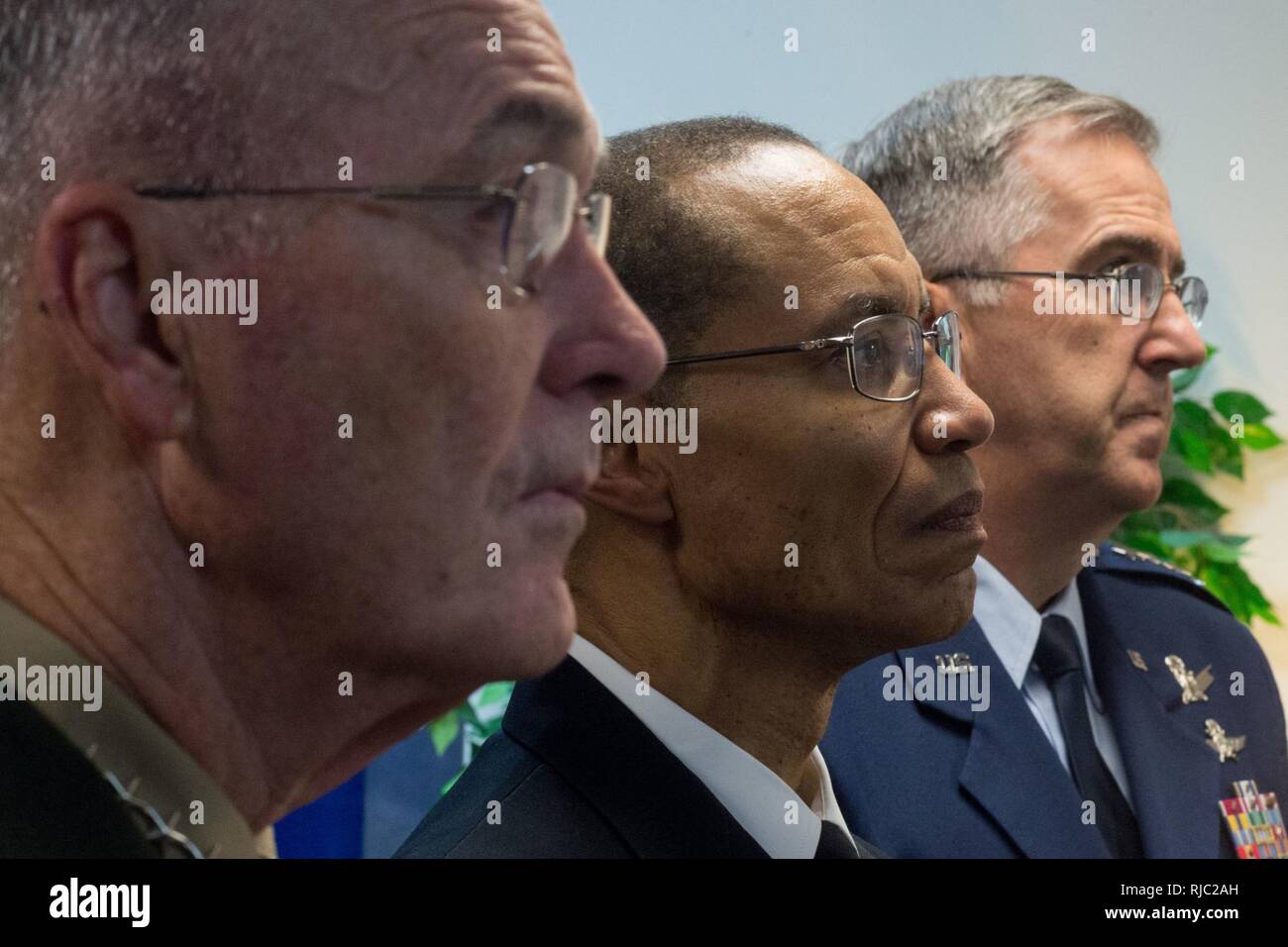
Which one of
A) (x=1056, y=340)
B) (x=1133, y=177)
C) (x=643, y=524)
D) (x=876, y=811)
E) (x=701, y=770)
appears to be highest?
(x=1133, y=177)

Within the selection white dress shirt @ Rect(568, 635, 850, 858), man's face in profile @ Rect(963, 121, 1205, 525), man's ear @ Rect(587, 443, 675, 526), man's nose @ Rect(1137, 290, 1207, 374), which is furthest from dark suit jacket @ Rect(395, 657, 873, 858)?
man's nose @ Rect(1137, 290, 1207, 374)

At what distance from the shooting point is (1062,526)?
5.11ft

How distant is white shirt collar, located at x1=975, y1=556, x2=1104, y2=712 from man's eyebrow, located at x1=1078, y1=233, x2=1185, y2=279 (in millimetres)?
324

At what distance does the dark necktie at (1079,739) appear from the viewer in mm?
1422

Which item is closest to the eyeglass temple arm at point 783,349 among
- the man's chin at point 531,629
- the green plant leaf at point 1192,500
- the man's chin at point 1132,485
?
the man's chin at point 531,629

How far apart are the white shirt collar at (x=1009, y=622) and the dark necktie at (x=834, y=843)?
0.34 metres

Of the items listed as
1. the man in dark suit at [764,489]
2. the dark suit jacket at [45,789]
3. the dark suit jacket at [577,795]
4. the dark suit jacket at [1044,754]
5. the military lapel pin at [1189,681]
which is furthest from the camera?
the military lapel pin at [1189,681]

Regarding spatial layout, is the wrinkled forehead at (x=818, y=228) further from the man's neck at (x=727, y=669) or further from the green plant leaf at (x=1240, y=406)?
the green plant leaf at (x=1240, y=406)

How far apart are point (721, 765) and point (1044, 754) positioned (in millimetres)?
389

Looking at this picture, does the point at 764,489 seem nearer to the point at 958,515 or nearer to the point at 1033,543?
the point at 958,515

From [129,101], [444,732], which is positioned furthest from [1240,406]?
[129,101]
